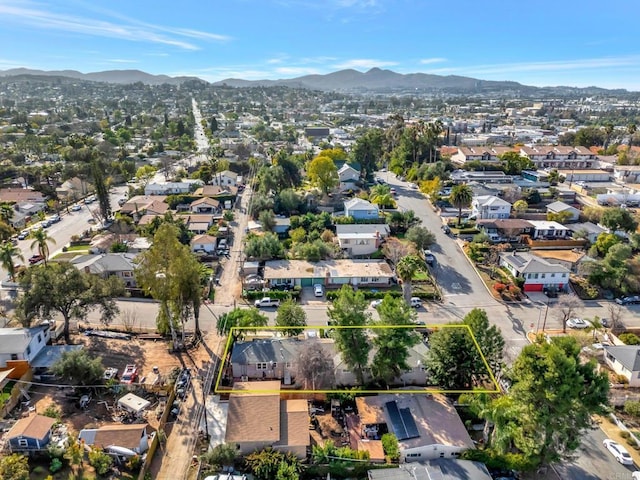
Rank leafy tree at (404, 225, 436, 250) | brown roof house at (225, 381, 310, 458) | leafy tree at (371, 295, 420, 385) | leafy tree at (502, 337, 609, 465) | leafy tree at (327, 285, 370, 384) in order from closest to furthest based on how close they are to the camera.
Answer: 1. leafy tree at (502, 337, 609, 465)
2. brown roof house at (225, 381, 310, 458)
3. leafy tree at (371, 295, 420, 385)
4. leafy tree at (327, 285, 370, 384)
5. leafy tree at (404, 225, 436, 250)

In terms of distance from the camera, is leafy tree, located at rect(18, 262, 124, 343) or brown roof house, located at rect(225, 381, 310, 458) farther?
leafy tree, located at rect(18, 262, 124, 343)

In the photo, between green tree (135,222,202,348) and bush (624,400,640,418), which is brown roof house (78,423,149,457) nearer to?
green tree (135,222,202,348)

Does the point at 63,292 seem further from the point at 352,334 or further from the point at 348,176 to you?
the point at 348,176

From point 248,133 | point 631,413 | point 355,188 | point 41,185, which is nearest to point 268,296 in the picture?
point 631,413

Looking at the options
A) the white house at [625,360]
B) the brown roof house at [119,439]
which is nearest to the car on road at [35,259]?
the brown roof house at [119,439]

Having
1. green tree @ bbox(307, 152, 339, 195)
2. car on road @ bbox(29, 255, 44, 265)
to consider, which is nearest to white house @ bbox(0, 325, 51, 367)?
car on road @ bbox(29, 255, 44, 265)

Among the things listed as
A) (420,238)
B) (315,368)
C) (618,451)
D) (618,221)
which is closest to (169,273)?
(315,368)

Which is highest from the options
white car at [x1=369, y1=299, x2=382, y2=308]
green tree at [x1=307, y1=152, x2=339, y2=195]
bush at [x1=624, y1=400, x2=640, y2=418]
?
green tree at [x1=307, y1=152, x2=339, y2=195]
